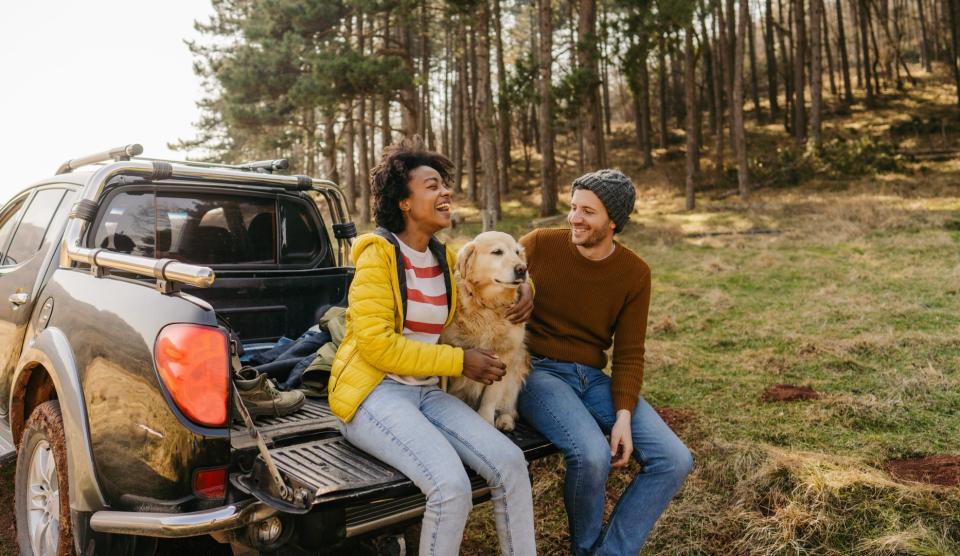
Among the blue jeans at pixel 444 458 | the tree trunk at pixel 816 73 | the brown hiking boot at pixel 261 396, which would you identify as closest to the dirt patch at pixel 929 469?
the blue jeans at pixel 444 458

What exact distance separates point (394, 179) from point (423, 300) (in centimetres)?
60

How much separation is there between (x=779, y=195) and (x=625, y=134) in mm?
18717

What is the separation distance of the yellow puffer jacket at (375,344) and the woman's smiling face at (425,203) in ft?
0.79

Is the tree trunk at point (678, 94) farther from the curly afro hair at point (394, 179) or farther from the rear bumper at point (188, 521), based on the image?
the rear bumper at point (188, 521)

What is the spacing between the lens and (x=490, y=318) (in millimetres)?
3234

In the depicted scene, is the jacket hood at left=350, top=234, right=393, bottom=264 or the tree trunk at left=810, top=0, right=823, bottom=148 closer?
the jacket hood at left=350, top=234, right=393, bottom=264

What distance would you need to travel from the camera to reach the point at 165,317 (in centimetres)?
231

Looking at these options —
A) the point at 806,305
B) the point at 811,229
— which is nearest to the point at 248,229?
the point at 806,305

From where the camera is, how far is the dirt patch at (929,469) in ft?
11.5

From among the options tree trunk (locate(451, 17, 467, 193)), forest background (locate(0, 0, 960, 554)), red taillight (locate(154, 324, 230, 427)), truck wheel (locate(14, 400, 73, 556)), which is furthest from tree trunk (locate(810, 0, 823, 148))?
truck wheel (locate(14, 400, 73, 556))

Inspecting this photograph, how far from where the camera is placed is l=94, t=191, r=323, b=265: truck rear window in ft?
12.7

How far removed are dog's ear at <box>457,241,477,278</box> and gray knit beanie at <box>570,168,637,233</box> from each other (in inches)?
26.7

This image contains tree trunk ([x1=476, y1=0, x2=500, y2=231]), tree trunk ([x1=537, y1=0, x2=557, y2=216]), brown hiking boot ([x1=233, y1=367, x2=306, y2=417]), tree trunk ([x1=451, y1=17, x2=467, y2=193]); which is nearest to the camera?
brown hiking boot ([x1=233, y1=367, x2=306, y2=417])

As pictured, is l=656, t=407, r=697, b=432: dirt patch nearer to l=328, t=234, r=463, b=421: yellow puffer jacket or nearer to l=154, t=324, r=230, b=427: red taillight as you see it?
l=328, t=234, r=463, b=421: yellow puffer jacket
